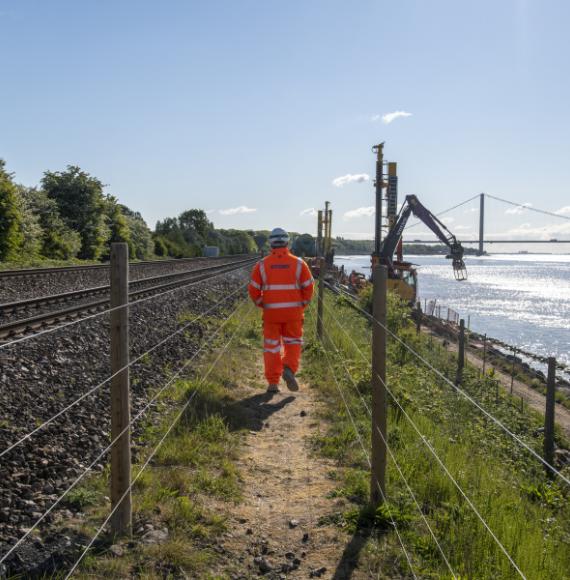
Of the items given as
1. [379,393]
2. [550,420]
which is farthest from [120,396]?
[550,420]

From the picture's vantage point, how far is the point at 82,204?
129 feet

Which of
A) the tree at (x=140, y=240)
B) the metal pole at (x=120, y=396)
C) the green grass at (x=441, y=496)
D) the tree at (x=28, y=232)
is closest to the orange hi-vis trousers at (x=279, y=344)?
the green grass at (x=441, y=496)

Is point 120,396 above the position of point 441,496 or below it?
above

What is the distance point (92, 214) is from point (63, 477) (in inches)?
1480

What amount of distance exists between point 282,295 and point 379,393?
2.96 metres

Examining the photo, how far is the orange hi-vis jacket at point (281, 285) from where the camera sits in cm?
677

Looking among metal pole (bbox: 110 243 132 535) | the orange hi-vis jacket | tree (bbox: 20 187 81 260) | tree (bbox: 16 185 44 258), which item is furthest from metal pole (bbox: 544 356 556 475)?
tree (bbox: 20 187 81 260)

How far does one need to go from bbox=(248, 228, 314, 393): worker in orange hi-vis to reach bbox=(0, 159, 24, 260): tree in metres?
22.8

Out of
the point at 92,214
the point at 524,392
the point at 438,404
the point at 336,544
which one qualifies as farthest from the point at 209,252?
the point at 336,544

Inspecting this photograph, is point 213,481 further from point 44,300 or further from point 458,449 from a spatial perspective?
point 44,300

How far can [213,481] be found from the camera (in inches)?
170

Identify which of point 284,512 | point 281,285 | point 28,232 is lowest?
point 284,512

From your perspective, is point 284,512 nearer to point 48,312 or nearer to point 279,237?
point 279,237

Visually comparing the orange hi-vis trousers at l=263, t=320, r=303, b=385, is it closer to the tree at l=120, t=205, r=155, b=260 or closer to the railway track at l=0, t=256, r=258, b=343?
the railway track at l=0, t=256, r=258, b=343
